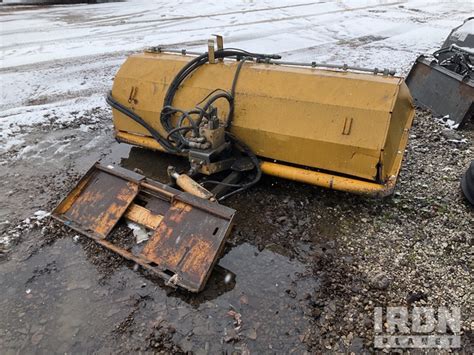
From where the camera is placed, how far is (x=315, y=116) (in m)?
3.74

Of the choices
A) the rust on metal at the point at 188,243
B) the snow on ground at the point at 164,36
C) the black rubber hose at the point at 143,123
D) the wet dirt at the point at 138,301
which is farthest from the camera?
the snow on ground at the point at 164,36

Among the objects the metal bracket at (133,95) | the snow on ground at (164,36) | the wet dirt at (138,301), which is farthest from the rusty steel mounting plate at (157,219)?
the snow on ground at (164,36)

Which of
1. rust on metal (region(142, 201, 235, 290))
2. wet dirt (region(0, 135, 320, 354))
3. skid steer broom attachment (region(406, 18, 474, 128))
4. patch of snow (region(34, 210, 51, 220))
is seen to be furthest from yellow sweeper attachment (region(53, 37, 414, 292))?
skid steer broom attachment (region(406, 18, 474, 128))

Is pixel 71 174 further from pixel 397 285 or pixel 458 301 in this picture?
pixel 458 301

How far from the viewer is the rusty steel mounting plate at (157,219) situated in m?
3.10

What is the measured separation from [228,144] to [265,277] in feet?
4.60

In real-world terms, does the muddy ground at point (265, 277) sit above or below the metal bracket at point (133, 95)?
below

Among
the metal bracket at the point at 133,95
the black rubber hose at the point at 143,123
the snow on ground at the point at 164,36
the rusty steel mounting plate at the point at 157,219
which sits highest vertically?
the metal bracket at the point at 133,95

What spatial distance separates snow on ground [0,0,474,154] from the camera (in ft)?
22.6

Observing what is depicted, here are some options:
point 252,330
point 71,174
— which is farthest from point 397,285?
point 71,174

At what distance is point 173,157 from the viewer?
4.96m

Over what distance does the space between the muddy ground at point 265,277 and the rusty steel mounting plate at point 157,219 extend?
6.0 inches

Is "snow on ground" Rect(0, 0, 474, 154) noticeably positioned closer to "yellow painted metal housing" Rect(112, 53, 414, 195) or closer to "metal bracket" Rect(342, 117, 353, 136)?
"yellow painted metal housing" Rect(112, 53, 414, 195)

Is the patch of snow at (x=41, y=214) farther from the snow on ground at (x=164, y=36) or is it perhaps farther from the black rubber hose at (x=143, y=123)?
the snow on ground at (x=164, y=36)
